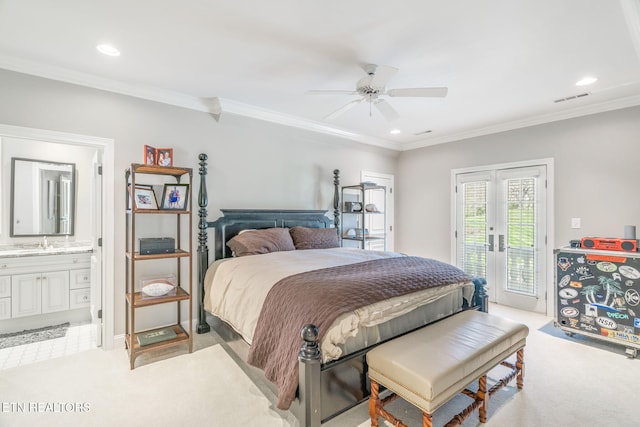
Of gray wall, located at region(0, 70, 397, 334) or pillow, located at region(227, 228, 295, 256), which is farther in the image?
pillow, located at region(227, 228, 295, 256)

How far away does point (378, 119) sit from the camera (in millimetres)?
4301

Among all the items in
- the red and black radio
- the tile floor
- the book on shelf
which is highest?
the red and black radio

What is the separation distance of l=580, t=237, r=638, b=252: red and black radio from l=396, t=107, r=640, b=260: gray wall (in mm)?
589

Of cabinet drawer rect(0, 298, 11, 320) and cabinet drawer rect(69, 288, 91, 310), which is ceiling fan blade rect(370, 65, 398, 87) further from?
cabinet drawer rect(0, 298, 11, 320)

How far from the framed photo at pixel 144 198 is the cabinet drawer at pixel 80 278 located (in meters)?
1.61

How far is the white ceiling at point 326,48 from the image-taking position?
1.98 metres

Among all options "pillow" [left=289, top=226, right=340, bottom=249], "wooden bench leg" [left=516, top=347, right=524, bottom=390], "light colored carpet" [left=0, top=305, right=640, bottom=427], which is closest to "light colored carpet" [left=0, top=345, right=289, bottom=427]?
"light colored carpet" [left=0, top=305, right=640, bottom=427]

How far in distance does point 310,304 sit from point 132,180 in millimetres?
1959

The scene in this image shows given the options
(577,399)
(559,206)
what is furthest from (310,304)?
(559,206)

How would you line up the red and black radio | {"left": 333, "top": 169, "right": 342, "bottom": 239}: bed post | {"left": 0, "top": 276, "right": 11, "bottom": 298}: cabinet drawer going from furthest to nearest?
{"left": 333, "top": 169, "right": 342, "bottom": 239}: bed post, {"left": 0, "top": 276, "right": 11, "bottom": 298}: cabinet drawer, the red and black radio

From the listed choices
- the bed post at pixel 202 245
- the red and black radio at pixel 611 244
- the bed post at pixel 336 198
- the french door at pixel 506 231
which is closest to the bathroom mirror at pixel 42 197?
the bed post at pixel 202 245

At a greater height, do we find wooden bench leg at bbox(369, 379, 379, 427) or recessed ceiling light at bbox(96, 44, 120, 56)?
recessed ceiling light at bbox(96, 44, 120, 56)

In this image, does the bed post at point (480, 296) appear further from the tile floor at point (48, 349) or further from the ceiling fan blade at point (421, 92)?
the tile floor at point (48, 349)

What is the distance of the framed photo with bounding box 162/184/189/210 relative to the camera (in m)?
3.00
